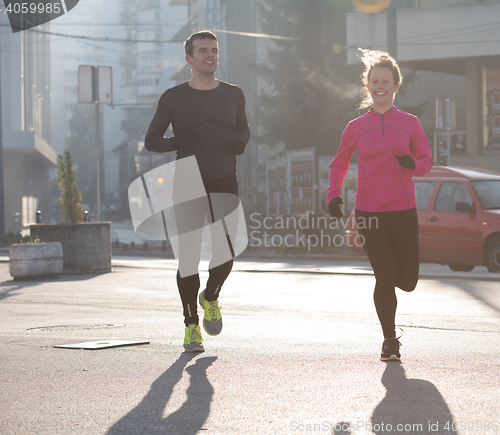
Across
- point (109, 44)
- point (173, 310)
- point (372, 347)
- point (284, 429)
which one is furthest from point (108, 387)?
point (109, 44)

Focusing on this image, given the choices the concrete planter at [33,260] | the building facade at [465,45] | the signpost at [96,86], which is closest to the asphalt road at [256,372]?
the concrete planter at [33,260]

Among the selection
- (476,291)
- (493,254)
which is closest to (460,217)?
(493,254)

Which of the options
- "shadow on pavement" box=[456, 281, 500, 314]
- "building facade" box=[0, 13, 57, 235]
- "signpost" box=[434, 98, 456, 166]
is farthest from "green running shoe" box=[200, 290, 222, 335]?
"building facade" box=[0, 13, 57, 235]

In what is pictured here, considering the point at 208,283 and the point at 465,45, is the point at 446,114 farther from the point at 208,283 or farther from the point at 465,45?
the point at 208,283

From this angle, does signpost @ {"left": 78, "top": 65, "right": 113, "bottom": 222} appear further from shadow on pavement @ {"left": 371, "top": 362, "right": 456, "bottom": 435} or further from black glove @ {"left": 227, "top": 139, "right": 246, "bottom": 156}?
shadow on pavement @ {"left": 371, "top": 362, "right": 456, "bottom": 435}

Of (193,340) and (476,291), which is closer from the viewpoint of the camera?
(193,340)

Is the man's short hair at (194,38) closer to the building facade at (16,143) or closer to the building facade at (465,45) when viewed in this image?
the building facade at (465,45)

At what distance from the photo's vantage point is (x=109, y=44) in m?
194

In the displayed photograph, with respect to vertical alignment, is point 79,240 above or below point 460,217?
below

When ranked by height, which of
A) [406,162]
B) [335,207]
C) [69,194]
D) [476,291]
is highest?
[406,162]

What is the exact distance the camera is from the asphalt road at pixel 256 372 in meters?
3.49

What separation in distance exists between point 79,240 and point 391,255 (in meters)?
10.4

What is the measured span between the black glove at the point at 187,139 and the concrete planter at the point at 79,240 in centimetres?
965

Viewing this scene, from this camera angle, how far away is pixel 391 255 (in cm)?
506
